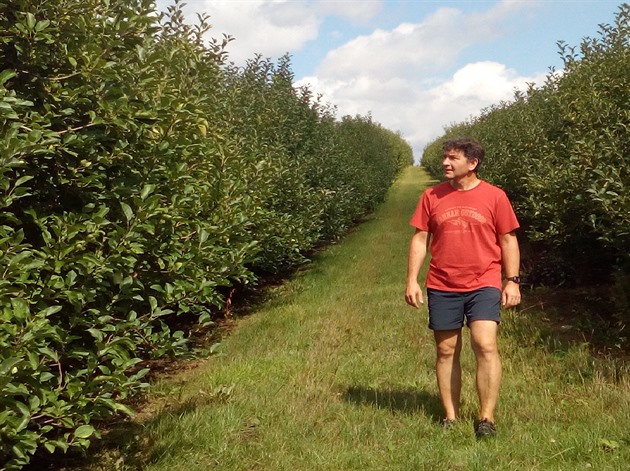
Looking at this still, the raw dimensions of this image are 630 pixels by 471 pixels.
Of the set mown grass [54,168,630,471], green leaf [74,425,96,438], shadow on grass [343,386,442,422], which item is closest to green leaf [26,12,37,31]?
green leaf [74,425,96,438]

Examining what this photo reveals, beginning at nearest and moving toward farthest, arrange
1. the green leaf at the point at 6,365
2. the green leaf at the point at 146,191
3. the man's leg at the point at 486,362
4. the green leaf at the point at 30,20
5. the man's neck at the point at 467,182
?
the green leaf at the point at 6,365 < the green leaf at the point at 30,20 < the green leaf at the point at 146,191 < the man's leg at the point at 486,362 < the man's neck at the point at 467,182

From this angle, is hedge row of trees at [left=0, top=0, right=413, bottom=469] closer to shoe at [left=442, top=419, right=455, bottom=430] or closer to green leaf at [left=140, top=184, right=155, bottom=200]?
green leaf at [left=140, top=184, right=155, bottom=200]

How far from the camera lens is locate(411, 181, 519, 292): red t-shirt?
4.48 meters

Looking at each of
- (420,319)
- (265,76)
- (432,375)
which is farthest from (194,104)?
(265,76)

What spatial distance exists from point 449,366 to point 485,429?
0.52m

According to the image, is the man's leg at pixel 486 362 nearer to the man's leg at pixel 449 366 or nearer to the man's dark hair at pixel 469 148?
the man's leg at pixel 449 366

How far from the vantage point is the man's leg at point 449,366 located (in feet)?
15.3

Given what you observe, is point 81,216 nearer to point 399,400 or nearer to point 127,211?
point 127,211

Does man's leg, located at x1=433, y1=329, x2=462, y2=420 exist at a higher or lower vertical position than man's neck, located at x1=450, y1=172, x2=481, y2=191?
lower

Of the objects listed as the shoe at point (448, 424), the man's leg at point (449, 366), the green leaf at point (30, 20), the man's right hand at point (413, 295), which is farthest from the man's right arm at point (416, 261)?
the green leaf at point (30, 20)

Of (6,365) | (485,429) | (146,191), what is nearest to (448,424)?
(485,429)

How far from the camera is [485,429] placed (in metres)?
4.44

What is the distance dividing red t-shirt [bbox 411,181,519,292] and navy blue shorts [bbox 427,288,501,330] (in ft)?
0.17

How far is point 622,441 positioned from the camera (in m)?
4.20
